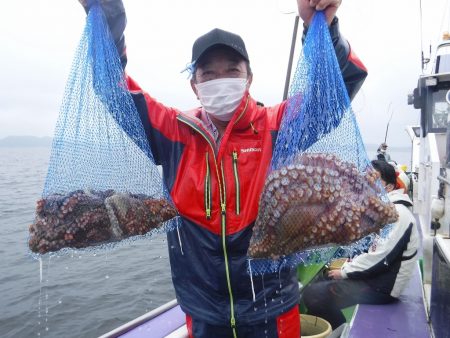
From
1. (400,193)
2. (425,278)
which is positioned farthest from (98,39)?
(425,278)

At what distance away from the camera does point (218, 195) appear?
2156 mm

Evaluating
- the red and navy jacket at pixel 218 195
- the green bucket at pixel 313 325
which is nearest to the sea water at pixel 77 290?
the green bucket at pixel 313 325

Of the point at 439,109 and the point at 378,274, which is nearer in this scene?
the point at 378,274

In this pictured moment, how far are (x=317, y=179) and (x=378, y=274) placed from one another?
9.78ft

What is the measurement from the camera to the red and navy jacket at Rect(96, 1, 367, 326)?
214cm

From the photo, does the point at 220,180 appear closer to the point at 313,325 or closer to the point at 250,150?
the point at 250,150

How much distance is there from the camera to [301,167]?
1.76 meters

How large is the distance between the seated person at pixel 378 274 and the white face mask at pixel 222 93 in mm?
2484

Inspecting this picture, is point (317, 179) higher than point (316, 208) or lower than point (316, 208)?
higher

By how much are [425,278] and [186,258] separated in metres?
3.76

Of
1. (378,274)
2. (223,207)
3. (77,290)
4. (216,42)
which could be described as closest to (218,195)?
(223,207)

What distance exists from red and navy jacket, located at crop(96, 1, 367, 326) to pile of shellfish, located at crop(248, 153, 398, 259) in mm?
339

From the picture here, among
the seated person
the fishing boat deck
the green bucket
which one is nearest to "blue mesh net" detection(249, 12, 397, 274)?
the fishing boat deck

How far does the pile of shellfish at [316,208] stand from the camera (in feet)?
5.58
